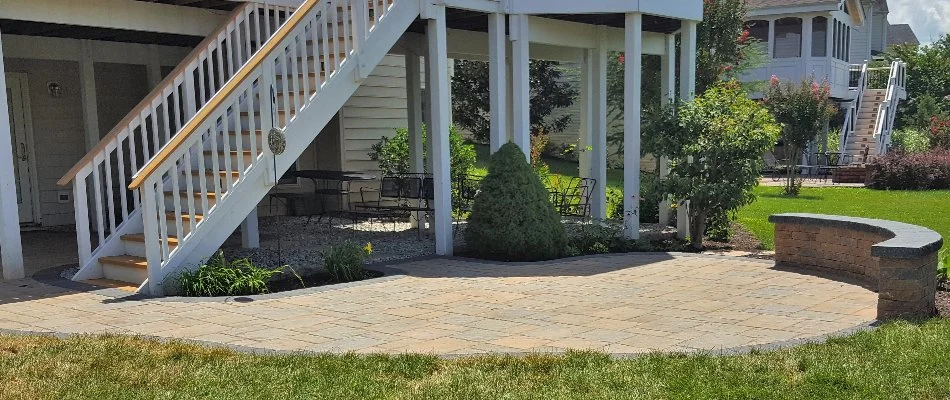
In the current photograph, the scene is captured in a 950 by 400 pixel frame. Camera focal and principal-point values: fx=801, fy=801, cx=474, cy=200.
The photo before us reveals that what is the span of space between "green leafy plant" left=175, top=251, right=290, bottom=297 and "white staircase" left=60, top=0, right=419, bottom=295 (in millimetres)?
234

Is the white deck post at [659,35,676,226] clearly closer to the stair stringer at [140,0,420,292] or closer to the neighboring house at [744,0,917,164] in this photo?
the stair stringer at [140,0,420,292]

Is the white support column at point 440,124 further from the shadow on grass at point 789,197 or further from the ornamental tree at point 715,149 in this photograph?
the shadow on grass at point 789,197

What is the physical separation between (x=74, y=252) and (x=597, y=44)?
734cm

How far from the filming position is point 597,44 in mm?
11469

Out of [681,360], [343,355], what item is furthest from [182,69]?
[681,360]

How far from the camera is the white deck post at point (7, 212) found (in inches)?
292

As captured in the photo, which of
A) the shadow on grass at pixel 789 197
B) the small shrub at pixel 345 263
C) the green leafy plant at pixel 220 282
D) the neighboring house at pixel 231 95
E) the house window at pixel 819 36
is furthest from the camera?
the house window at pixel 819 36

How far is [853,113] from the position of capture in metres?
26.0

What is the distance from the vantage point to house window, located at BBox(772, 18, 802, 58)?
1029 inches

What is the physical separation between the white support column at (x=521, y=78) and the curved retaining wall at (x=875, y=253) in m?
3.04

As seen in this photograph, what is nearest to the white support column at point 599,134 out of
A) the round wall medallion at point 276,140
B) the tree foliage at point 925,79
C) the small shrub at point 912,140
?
the round wall medallion at point 276,140

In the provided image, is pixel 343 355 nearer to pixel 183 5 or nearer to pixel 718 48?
pixel 183 5

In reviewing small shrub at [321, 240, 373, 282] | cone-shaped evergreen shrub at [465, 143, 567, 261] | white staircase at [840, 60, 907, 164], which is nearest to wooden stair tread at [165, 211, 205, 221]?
small shrub at [321, 240, 373, 282]

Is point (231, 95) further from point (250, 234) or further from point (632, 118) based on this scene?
point (632, 118)
